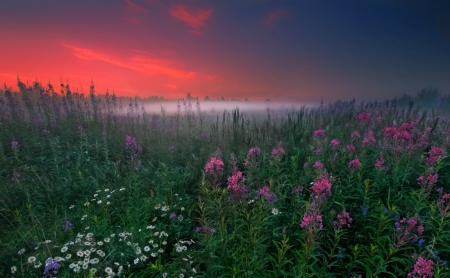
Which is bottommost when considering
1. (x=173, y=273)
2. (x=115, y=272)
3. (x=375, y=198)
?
(x=115, y=272)

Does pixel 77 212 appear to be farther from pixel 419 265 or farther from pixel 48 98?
pixel 48 98

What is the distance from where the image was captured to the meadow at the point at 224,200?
2.40m

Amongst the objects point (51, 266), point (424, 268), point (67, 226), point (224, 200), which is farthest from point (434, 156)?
point (67, 226)

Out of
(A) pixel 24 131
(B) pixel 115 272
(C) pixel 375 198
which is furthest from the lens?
(A) pixel 24 131

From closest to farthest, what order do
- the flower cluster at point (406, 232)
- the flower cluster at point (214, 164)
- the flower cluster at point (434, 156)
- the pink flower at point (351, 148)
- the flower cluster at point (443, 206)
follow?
the flower cluster at point (406, 232)
the flower cluster at point (443, 206)
the flower cluster at point (214, 164)
the flower cluster at point (434, 156)
the pink flower at point (351, 148)

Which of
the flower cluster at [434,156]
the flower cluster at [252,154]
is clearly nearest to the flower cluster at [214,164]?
the flower cluster at [252,154]

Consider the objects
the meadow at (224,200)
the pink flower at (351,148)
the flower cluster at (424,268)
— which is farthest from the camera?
the pink flower at (351,148)

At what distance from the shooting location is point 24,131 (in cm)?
703

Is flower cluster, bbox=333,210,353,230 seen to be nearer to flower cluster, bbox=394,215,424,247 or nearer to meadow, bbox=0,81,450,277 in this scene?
meadow, bbox=0,81,450,277

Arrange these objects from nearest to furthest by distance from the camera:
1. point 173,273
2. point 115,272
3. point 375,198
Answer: point 173,273 → point 115,272 → point 375,198

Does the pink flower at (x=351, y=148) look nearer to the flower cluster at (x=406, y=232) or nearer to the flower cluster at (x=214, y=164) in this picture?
the flower cluster at (x=406, y=232)

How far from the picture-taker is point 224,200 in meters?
3.11

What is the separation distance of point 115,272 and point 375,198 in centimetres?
345

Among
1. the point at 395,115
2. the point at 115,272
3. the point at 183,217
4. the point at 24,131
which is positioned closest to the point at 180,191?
→ the point at 183,217
